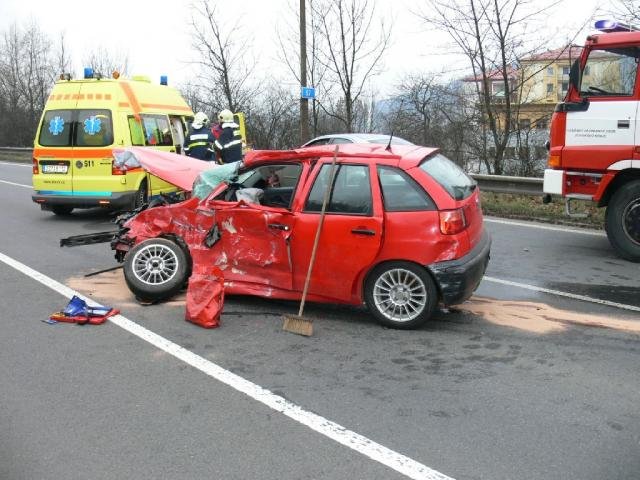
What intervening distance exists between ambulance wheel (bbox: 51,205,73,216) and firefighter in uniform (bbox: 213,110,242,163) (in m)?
3.11

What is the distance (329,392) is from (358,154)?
7.48 ft

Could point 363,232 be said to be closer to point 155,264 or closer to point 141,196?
point 155,264

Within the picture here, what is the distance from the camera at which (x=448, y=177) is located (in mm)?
5543

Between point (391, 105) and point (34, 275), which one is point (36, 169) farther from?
point (391, 105)

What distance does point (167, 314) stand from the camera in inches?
229

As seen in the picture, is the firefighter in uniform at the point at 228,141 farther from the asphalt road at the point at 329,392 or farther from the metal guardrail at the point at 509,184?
the asphalt road at the point at 329,392

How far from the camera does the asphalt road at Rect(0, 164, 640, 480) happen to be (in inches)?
128

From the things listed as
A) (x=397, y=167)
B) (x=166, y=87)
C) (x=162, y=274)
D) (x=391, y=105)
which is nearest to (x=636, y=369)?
(x=397, y=167)

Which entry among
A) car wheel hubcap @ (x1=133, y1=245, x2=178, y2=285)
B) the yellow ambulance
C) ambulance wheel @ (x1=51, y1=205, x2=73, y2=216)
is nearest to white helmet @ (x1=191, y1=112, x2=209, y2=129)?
the yellow ambulance

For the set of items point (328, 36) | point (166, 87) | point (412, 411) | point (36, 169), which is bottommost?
point (412, 411)

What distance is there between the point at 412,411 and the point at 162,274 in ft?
10.8

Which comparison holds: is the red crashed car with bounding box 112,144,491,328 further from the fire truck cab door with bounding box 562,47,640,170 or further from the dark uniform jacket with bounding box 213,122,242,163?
the dark uniform jacket with bounding box 213,122,242,163

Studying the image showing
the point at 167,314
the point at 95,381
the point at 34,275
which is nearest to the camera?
the point at 95,381

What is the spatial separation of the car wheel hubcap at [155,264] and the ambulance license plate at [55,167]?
592 centimetres
